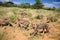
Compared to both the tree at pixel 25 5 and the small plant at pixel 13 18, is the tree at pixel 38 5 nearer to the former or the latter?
the tree at pixel 25 5

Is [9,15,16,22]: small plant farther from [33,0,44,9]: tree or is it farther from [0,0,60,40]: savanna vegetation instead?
[33,0,44,9]: tree

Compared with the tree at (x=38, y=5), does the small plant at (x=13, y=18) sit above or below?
below

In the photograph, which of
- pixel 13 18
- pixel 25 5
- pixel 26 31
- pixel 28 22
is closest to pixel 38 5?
pixel 25 5

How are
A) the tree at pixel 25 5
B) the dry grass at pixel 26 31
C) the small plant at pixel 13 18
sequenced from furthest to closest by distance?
the tree at pixel 25 5
the small plant at pixel 13 18
the dry grass at pixel 26 31

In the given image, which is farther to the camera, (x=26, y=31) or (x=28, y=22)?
(x=28, y=22)

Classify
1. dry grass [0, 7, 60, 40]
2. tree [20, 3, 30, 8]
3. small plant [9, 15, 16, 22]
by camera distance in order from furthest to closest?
tree [20, 3, 30, 8] → small plant [9, 15, 16, 22] → dry grass [0, 7, 60, 40]

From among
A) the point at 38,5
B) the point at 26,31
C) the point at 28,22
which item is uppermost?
the point at 38,5

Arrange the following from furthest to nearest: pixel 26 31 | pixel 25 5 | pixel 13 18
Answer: pixel 25 5 → pixel 13 18 → pixel 26 31

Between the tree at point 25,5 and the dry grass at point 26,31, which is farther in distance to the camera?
the tree at point 25,5

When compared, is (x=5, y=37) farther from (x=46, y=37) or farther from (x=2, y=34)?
(x=46, y=37)

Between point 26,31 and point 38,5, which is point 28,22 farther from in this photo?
point 38,5

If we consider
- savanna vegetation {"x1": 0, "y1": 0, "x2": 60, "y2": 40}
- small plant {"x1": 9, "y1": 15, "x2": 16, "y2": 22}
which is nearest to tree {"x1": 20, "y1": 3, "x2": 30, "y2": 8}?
savanna vegetation {"x1": 0, "y1": 0, "x2": 60, "y2": 40}

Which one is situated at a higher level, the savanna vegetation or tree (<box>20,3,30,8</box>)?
tree (<box>20,3,30,8</box>)

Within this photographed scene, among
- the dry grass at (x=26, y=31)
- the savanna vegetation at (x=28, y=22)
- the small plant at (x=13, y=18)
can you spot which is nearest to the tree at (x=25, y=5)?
the savanna vegetation at (x=28, y=22)
